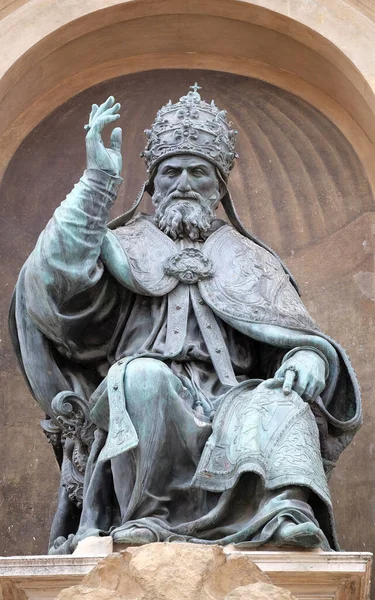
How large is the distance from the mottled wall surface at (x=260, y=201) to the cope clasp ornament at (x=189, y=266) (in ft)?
4.75

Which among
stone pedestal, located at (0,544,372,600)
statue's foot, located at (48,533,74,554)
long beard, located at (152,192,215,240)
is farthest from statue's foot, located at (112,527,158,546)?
long beard, located at (152,192,215,240)

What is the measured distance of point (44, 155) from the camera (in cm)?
776

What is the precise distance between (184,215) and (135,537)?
56.9 inches

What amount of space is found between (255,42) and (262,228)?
32.0 inches

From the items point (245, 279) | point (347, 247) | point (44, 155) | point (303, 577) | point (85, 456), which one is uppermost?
point (44, 155)

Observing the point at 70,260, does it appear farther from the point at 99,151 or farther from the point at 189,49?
the point at 189,49

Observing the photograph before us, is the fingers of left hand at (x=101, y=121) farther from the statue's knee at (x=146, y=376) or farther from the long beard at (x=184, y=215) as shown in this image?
the statue's knee at (x=146, y=376)

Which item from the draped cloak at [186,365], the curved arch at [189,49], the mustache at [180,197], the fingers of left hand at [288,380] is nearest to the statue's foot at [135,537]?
the draped cloak at [186,365]

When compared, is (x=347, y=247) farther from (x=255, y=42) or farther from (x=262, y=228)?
(x=255, y=42)

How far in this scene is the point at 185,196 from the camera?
6.13 m

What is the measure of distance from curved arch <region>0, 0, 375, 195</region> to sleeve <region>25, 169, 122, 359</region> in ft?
5.77

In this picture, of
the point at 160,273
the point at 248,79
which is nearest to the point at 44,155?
the point at 248,79

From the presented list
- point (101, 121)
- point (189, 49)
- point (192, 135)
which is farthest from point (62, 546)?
point (189, 49)

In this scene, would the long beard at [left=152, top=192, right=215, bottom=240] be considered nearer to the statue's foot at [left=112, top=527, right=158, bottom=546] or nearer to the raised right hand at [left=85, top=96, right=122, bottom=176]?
the raised right hand at [left=85, top=96, right=122, bottom=176]
